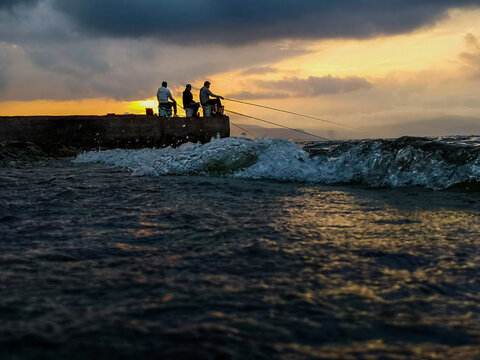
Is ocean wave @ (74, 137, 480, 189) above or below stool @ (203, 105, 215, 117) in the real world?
below

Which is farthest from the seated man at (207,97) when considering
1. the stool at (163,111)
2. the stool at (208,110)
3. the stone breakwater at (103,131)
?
the stool at (163,111)

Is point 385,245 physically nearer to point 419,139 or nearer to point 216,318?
point 216,318

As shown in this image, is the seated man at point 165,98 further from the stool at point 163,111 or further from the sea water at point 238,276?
the sea water at point 238,276

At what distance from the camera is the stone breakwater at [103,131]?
16.4m

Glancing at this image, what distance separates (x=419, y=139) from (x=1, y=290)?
7.49 m

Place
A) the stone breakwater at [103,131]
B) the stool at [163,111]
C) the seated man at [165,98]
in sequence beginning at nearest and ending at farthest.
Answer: the stone breakwater at [103,131] → the seated man at [165,98] → the stool at [163,111]

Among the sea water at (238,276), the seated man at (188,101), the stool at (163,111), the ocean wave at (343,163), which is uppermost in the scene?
the seated man at (188,101)

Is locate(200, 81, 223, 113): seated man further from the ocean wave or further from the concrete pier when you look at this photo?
the ocean wave

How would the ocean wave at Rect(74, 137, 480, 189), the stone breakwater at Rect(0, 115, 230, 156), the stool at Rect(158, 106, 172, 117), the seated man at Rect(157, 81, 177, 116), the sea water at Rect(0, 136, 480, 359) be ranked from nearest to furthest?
the sea water at Rect(0, 136, 480, 359) < the ocean wave at Rect(74, 137, 480, 189) < the stone breakwater at Rect(0, 115, 230, 156) < the seated man at Rect(157, 81, 177, 116) < the stool at Rect(158, 106, 172, 117)

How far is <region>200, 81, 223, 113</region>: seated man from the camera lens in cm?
1784

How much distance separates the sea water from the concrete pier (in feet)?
41.0

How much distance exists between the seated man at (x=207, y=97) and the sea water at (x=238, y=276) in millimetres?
12881

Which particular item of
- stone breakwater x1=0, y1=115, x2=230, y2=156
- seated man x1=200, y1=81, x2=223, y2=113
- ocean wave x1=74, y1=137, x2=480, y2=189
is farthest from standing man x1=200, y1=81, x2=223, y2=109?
ocean wave x1=74, y1=137, x2=480, y2=189

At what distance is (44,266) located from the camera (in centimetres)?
257
